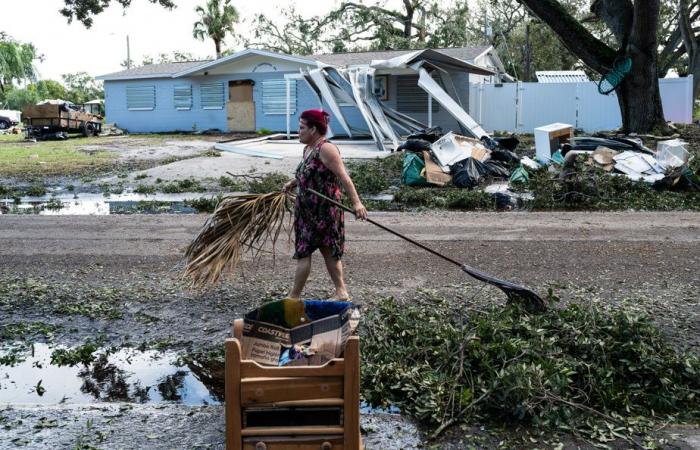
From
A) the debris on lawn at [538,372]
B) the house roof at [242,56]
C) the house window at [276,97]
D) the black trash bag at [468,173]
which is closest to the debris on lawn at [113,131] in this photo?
the house roof at [242,56]

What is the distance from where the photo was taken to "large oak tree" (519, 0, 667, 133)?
62.1ft

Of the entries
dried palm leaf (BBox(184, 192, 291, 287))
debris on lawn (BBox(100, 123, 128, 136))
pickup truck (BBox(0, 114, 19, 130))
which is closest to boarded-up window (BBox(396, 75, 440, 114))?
debris on lawn (BBox(100, 123, 128, 136))

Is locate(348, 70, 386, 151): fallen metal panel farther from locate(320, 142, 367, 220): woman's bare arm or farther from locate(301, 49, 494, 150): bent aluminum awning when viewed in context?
locate(320, 142, 367, 220): woman's bare arm

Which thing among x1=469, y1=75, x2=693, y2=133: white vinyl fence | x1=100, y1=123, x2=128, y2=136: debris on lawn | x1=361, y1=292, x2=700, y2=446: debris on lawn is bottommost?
x1=361, y1=292, x2=700, y2=446: debris on lawn

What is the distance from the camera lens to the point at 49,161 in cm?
2123

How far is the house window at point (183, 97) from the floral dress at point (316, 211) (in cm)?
2890

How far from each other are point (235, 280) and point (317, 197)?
6.17 ft

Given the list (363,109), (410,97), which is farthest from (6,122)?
(363,109)

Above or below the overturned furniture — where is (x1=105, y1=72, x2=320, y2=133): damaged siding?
above

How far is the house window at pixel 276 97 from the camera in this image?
3050 centimetres

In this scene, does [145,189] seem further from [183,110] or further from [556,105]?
[183,110]

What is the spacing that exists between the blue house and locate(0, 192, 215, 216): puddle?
13.7m

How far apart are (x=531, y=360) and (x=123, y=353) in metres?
2.93

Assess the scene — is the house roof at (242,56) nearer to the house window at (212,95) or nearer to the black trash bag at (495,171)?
the house window at (212,95)
